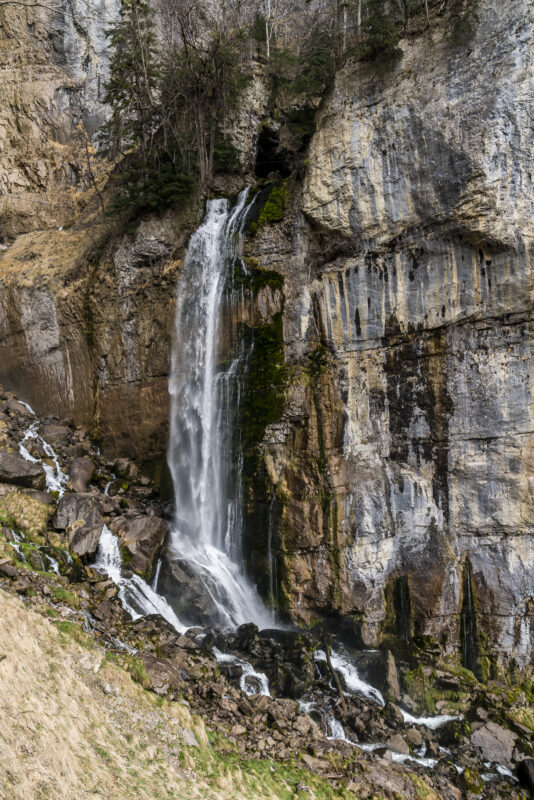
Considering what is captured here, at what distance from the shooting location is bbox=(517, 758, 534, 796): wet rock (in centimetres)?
956

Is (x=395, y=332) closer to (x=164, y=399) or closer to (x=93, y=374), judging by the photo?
(x=164, y=399)

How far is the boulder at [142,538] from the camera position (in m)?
13.2

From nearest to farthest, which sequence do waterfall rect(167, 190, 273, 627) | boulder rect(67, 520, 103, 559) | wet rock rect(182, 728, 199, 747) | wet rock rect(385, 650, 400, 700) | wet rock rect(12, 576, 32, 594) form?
1. wet rock rect(182, 728, 199, 747)
2. wet rock rect(12, 576, 32, 594)
3. wet rock rect(385, 650, 400, 700)
4. boulder rect(67, 520, 103, 559)
5. waterfall rect(167, 190, 273, 627)

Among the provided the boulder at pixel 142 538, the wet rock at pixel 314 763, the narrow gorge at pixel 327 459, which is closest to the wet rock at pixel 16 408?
the narrow gorge at pixel 327 459

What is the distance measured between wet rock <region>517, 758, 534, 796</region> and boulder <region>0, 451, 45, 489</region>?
502 inches

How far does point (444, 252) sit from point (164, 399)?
934 cm

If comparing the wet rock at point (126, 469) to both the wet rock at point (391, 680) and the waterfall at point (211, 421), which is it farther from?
the wet rock at point (391, 680)

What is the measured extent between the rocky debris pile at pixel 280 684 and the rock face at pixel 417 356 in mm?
1321

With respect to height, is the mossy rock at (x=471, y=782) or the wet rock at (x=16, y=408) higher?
the wet rock at (x=16, y=408)

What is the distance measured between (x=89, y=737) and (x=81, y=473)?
9852 millimetres

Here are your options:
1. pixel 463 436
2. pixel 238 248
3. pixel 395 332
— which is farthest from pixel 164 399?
pixel 463 436

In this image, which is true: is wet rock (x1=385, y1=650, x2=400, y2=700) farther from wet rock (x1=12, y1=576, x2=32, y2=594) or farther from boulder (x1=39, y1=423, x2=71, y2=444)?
boulder (x1=39, y1=423, x2=71, y2=444)

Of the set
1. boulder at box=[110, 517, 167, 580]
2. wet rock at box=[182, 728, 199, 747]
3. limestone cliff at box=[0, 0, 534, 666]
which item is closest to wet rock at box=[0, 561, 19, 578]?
boulder at box=[110, 517, 167, 580]

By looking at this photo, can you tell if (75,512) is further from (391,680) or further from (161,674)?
(391,680)
